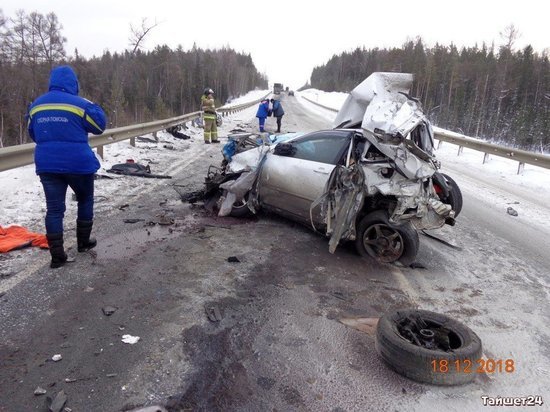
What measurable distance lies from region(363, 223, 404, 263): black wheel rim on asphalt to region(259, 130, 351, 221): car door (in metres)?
0.86

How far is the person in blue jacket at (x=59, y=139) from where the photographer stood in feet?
13.4

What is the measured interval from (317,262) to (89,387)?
284 centimetres

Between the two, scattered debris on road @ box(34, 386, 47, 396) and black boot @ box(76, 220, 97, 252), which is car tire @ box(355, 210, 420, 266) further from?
scattered debris on road @ box(34, 386, 47, 396)

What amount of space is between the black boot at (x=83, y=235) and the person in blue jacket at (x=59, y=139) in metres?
0.30

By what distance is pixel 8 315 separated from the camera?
3238mm

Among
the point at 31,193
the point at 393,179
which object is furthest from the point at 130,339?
the point at 31,193

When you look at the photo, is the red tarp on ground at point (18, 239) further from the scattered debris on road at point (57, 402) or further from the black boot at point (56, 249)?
the scattered debris on road at point (57, 402)

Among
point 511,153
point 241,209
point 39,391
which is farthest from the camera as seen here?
point 511,153

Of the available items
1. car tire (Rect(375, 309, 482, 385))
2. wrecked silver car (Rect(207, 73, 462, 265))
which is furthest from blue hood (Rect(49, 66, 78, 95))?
car tire (Rect(375, 309, 482, 385))

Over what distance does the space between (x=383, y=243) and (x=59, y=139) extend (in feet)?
12.1

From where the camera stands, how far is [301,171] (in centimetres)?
565

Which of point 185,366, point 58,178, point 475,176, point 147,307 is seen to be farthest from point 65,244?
point 475,176
